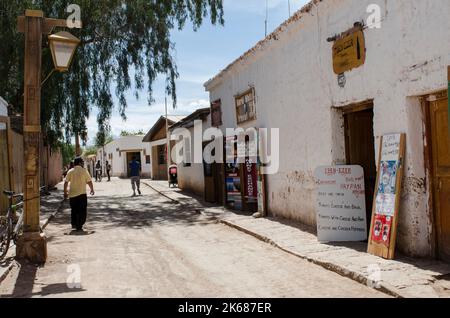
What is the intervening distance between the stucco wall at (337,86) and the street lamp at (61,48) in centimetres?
406

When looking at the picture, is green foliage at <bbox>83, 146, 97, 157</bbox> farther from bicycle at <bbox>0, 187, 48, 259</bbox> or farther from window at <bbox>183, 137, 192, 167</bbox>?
bicycle at <bbox>0, 187, 48, 259</bbox>

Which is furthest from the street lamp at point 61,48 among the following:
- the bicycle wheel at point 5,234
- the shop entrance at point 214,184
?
the shop entrance at point 214,184

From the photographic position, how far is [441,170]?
232 inches

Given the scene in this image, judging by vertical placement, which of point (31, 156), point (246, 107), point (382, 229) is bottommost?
point (382, 229)

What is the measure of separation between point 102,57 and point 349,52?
11320mm

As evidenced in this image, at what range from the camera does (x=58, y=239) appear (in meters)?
9.19

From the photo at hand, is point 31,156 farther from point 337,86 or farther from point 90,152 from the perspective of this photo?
point 90,152

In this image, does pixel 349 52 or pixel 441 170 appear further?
pixel 349 52

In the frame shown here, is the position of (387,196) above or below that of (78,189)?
below

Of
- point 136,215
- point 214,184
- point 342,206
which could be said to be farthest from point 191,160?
point 342,206

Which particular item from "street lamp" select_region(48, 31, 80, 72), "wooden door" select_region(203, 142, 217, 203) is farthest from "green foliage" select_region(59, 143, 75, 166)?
"street lamp" select_region(48, 31, 80, 72)

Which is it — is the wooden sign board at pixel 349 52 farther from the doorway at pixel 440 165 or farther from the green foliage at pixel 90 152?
the green foliage at pixel 90 152

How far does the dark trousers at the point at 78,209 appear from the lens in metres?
10.2
